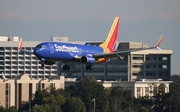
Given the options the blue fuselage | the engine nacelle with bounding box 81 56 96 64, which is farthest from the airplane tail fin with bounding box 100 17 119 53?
the engine nacelle with bounding box 81 56 96 64

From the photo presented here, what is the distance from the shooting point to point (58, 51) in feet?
498

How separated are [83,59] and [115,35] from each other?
3161 cm

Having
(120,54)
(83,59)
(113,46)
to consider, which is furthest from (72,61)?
(113,46)

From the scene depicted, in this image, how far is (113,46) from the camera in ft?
597

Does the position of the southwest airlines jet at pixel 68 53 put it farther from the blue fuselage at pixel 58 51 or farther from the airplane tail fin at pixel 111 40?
the airplane tail fin at pixel 111 40

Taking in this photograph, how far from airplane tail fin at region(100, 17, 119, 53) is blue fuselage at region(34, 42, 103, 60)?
15327 millimetres

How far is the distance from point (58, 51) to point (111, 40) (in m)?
32.3

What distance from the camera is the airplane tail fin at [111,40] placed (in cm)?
17600

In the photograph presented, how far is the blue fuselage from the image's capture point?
14925cm

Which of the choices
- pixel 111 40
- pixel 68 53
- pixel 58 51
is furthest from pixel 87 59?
pixel 111 40

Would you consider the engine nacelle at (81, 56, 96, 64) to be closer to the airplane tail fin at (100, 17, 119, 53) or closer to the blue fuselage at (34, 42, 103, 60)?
the blue fuselage at (34, 42, 103, 60)

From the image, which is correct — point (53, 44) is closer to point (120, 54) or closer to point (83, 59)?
point (83, 59)

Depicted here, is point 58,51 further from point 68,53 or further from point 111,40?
point 111,40

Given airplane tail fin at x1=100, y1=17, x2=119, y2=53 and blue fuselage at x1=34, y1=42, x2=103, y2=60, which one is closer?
blue fuselage at x1=34, y1=42, x2=103, y2=60
